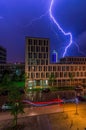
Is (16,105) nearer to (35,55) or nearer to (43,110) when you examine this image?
(43,110)

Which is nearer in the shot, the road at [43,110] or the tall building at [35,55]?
the road at [43,110]

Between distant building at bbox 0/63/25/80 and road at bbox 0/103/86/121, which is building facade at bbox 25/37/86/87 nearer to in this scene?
distant building at bbox 0/63/25/80

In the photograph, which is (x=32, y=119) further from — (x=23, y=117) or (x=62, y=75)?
(x=62, y=75)

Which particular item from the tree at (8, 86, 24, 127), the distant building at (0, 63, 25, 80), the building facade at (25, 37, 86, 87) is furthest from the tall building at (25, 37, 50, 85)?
the tree at (8, 86, 24, 127)

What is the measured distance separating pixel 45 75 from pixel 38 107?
3147 centimetres

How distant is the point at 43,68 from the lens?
6316cm

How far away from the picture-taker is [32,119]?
984 inches

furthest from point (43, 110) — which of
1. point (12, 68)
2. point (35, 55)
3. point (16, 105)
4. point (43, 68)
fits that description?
point (12, 68)

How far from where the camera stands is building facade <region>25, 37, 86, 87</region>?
6216 centimetres

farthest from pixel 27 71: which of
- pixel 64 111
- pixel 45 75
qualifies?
pixel 64 111

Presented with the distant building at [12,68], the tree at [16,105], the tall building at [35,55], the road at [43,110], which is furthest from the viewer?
the distant building at [12,68]

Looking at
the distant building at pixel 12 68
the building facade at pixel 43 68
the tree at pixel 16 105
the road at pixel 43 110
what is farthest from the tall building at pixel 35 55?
the tree at pixel 16 105

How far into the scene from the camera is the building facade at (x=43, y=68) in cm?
6216

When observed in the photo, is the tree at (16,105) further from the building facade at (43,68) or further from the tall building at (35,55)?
the tall building at (35,55)
